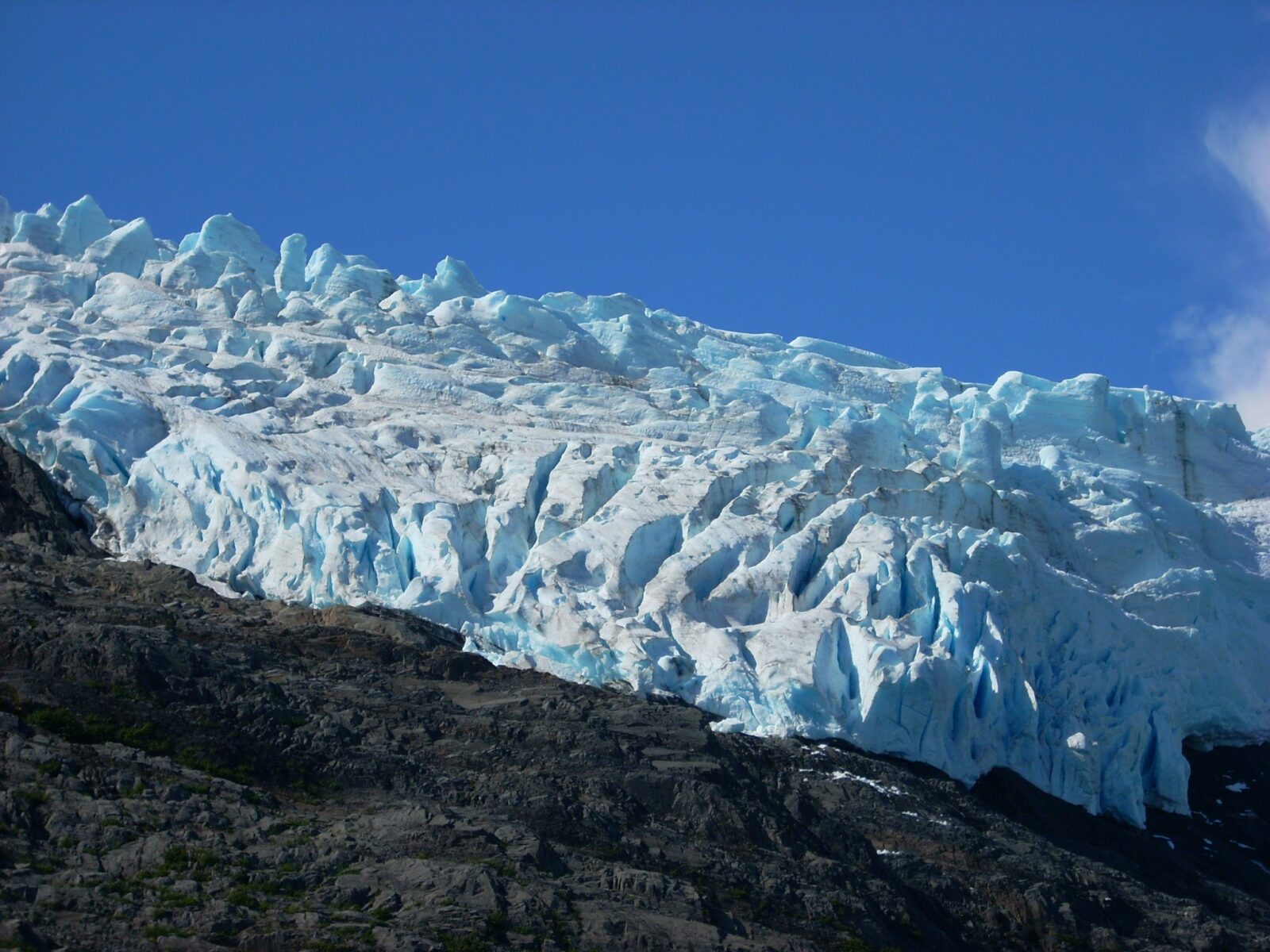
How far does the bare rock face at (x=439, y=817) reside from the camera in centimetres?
2712

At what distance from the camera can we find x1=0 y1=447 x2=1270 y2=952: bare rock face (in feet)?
89.0

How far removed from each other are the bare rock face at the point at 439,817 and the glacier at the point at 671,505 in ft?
9.47

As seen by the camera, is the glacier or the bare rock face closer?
the bare rock face

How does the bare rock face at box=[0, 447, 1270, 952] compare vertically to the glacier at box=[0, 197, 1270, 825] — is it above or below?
below

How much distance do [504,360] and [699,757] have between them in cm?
2942

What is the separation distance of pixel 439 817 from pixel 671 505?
2250 centimetres

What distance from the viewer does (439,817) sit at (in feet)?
101

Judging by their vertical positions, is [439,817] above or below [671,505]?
below

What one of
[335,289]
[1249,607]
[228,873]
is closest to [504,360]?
[335,289]

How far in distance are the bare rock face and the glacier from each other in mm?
2885

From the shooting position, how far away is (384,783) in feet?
108

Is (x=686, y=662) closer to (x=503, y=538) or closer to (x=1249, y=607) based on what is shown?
(x=503, y=538)

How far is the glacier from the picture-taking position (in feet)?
155

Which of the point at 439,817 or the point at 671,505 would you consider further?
the point at 671,505
